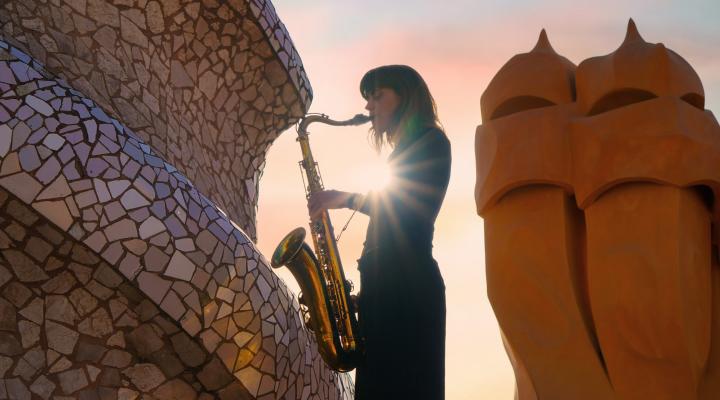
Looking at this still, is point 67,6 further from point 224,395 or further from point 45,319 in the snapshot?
point 224,395

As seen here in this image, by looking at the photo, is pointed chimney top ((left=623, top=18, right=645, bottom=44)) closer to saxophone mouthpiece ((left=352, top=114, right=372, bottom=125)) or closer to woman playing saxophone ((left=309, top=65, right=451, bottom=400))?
saxophone mouthpiece ((left=352, top=114, right=372, bottom=125))

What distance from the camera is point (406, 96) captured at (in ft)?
12.7

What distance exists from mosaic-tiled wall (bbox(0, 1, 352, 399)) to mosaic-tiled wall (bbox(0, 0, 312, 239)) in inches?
25.0

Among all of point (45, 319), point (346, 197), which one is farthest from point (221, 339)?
point (346, 197)

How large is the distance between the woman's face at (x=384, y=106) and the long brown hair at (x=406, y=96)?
0.05 feet

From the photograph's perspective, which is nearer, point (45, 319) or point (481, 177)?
point (45, 319)

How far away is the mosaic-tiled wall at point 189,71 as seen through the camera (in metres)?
5.84

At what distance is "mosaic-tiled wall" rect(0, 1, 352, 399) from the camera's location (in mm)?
4719

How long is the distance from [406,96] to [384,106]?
0.36 ft

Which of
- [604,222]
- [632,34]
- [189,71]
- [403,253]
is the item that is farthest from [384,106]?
[632,34]

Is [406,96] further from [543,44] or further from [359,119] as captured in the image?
[543,44]

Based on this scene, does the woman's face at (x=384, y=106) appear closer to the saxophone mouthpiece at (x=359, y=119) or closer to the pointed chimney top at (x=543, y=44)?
the saxophone mouthpiece at (x=359, y=119)

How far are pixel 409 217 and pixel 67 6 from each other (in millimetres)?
3559

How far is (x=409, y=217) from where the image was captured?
362 centimetres
